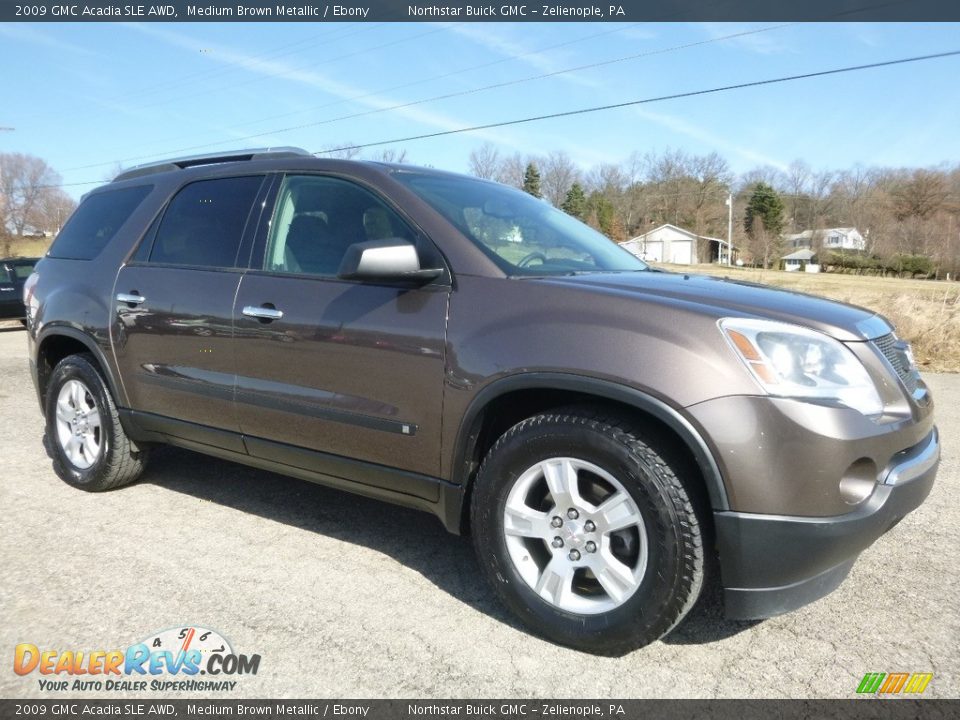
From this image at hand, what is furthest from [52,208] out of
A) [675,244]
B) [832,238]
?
[832,238]

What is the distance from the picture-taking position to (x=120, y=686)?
2.43 meters

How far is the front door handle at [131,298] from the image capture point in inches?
155

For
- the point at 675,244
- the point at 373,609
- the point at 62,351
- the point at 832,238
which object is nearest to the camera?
the point at 373,609

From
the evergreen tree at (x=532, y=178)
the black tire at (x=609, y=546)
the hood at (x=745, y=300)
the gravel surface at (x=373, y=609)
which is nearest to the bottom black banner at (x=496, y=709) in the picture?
the gravel surface at (x=373, y=609)

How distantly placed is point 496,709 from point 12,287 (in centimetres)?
1654

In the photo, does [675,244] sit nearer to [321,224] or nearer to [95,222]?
[95,222]

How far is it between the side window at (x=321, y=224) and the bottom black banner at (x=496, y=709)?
1.77 meters

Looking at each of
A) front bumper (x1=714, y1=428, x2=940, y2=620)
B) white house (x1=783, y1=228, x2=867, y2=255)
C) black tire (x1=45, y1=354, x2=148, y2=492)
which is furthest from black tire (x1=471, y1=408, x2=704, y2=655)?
white house (x1=783, y1=228, x2=867, y2=255)

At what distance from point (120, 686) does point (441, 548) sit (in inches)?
60.3

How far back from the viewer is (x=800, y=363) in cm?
234

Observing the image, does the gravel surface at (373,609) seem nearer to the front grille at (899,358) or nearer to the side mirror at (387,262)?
the front grille at (899,358)

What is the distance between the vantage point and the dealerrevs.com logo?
2434mm

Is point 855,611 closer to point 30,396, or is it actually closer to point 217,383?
point 217,383

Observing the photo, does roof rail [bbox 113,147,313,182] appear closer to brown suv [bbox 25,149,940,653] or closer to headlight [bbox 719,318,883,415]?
brown suv [bbox 25,149,940,653]
